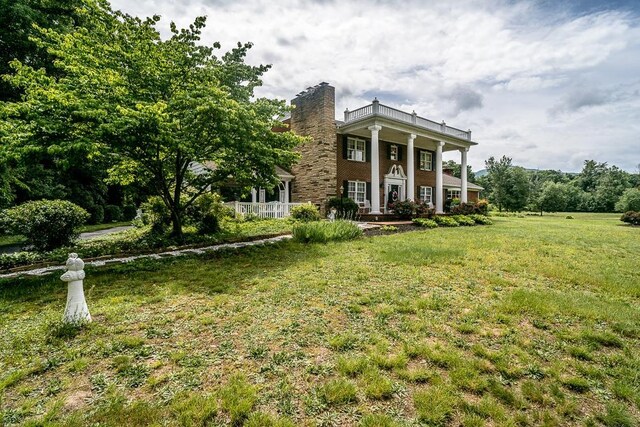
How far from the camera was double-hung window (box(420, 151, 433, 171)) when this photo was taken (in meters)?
21.6

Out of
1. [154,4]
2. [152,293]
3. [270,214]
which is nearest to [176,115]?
[154,4]

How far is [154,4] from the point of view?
7.66 meters

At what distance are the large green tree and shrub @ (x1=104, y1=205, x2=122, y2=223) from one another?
533 inches

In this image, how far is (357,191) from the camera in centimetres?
1783

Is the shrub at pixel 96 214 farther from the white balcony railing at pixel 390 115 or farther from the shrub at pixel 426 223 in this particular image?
the shrub at pixel 426 223

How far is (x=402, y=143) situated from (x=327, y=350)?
19061mm

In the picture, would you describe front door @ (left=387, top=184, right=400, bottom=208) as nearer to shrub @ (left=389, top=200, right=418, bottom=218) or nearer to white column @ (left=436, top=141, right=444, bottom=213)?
white column @ (left=436, top=141, right=444, bottom=213)

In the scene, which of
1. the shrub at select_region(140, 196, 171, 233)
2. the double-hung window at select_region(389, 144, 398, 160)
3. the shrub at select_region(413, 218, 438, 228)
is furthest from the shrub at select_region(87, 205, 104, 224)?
the shrub at select_region(413, 218, 438, 228)

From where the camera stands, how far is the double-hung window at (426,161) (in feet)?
70.7

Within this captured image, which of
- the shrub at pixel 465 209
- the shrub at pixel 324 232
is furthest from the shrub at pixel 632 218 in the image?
the shrub at pixel 324 232

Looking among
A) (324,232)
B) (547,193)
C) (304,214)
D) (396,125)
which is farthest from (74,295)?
(547,193)

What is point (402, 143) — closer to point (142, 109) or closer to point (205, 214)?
point (205, 214)

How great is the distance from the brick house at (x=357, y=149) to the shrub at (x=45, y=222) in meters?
11.1

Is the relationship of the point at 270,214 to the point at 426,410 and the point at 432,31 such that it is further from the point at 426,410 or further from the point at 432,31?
the point at 426,410
